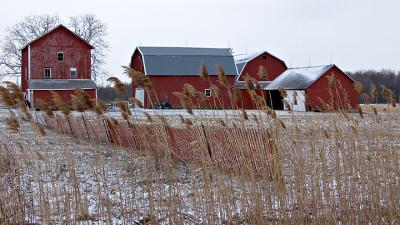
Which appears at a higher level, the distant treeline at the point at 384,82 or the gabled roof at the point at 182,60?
the gabled roof at the point at 182,60

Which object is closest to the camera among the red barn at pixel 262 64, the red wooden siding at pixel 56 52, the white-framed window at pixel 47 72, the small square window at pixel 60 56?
the red wooden siding at pixel 56 52

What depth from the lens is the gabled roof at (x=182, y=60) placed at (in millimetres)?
44250

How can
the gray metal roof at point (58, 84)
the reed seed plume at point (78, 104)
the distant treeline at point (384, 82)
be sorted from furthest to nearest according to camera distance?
the gray metal roof at point (58, 84)
the distant treeline at point (384, 82)
the reed seed plume at point (78, 104)

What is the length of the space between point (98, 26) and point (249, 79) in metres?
61.3

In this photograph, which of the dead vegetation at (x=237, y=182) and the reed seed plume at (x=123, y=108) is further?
the dead vegetation at (x=237, y=182)

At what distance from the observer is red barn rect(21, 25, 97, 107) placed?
42125mm

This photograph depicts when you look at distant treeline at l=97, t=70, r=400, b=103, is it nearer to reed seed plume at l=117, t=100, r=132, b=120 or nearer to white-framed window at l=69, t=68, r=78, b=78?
reed seed plume at l=117, t=100, r=132, b=120

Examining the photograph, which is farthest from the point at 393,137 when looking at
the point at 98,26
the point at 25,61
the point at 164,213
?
the point at 98,26

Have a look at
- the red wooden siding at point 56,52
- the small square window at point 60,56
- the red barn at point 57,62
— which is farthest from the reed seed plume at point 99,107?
the small square window at point 60,56

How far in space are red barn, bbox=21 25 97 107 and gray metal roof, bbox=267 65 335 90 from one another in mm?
17441

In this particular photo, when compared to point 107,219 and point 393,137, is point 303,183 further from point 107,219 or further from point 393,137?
point 107,219

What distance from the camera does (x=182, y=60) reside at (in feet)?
150

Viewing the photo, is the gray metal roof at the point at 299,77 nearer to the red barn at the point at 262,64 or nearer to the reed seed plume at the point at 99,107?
the red barn at the point at 262,64

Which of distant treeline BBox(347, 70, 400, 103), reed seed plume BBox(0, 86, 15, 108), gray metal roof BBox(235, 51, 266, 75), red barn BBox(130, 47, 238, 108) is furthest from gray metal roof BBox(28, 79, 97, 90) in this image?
reed seed plume BBox(0, 86, 15, 108)
